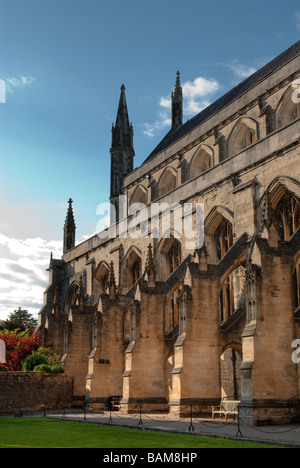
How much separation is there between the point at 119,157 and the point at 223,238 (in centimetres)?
2309

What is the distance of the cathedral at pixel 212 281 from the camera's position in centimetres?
1895

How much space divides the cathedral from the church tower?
26.8 feet

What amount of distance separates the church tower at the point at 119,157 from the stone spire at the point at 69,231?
3.70 meters

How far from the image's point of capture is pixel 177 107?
157 ft

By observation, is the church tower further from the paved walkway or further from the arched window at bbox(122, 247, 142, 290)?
the paved walkway

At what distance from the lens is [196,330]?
2184cm

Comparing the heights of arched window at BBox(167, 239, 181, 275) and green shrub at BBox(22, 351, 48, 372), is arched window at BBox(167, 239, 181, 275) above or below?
above

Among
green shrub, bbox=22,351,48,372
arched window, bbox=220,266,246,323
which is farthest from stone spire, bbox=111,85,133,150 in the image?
arched window, bbox=220,266,246,323

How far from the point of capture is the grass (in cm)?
1281

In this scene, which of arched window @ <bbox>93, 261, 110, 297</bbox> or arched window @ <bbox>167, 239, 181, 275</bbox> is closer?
arched window @ <bbox>167, 239, 181, 275</bbox>

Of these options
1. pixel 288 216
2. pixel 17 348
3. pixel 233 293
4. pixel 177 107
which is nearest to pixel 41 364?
pixel 17 348

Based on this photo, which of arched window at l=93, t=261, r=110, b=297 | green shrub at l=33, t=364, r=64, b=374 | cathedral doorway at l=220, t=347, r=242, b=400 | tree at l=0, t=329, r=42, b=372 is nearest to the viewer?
cathedral doorway at l=220, t=347, r=242, b=400
